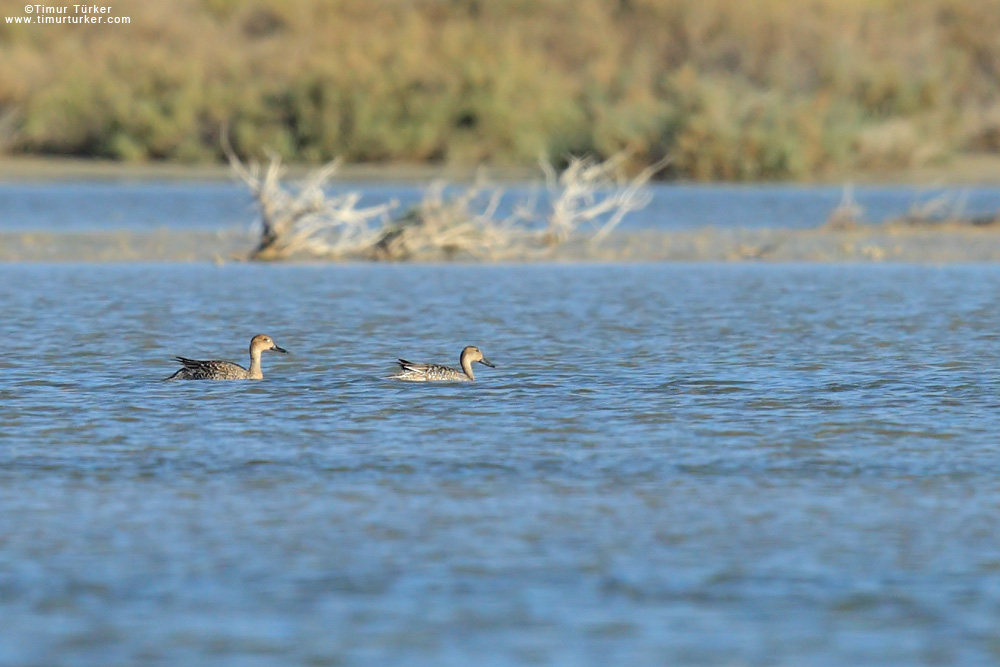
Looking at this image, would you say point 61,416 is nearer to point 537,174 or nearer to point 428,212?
point 428,212

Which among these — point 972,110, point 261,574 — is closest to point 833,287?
point 261,574

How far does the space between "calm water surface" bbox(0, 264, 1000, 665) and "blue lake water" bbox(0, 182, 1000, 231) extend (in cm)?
1043

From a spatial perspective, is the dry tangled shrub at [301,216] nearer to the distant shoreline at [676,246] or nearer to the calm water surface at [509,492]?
the distant shoreline at [676,246]

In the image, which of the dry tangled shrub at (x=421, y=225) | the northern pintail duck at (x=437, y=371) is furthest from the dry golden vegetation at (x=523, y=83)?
the northern pintail duck at (x=437, y=371)

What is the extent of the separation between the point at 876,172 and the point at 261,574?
2994 centimetres

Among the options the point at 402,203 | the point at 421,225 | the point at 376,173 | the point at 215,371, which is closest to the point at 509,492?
the point at 215,371

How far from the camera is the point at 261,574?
23.5 ft

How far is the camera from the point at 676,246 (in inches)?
938

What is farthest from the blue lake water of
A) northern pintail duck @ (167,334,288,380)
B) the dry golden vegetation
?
northern pintail duck @ (167,334,288,380)

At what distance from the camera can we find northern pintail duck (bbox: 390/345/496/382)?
483 inches

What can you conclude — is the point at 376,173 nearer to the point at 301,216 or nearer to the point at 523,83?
the point at 523,83

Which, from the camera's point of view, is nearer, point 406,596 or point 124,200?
point 406,596

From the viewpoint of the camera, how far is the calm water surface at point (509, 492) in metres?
6.42

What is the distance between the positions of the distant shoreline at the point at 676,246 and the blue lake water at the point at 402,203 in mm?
723
